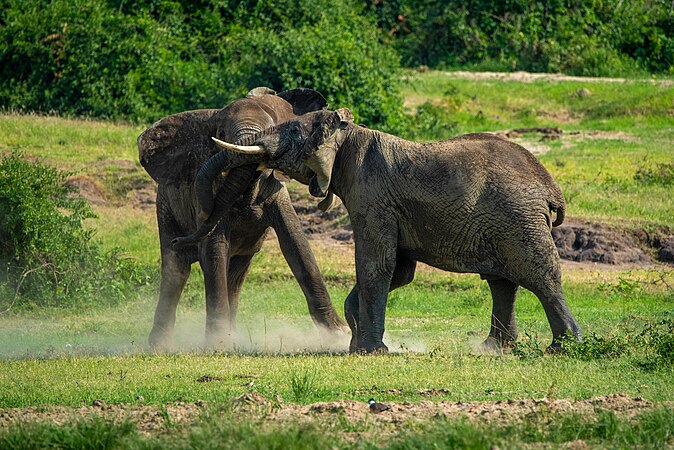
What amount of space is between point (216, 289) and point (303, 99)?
98.4 inches

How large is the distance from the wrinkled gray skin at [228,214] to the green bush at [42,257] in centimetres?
318

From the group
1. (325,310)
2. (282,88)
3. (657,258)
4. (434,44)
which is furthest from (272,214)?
(434,44)

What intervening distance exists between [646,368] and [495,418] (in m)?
2.73

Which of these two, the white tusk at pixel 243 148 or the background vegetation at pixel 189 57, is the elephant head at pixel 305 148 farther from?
the background vegetation at pixel 189 57

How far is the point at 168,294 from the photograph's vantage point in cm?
1523

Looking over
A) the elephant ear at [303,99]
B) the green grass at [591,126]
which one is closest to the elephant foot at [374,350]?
the elephant ear at [303,99]

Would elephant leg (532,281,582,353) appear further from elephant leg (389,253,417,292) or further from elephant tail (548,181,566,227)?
elephant leg (389,253,417,292)

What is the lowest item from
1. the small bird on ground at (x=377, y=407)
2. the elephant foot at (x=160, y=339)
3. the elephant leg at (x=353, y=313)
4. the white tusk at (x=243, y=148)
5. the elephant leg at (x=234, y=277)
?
the elephant foot at (x=160, y=339)

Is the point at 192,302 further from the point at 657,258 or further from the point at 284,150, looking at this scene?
the point at 657,258

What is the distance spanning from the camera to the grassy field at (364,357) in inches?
356

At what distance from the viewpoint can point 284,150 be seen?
1317cm

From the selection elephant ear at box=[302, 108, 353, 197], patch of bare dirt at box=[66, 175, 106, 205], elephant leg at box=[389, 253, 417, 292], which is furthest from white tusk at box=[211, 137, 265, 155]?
patch of bare dirt at box=[66, 175, 106, 205]

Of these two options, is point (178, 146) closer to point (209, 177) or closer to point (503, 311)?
point (209, 177)

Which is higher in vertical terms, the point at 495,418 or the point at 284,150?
the point at 284,150
